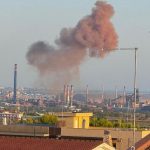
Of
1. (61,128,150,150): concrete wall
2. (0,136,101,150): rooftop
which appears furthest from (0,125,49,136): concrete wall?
(0,136,101,150): rooftop

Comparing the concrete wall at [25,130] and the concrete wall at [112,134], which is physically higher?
the concrete wall at [25,130]

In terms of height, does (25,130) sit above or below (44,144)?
below

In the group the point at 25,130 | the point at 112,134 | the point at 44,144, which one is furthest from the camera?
the point at 25,130

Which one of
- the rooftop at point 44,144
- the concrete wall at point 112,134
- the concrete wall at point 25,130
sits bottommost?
the concrete wall at point 112,134

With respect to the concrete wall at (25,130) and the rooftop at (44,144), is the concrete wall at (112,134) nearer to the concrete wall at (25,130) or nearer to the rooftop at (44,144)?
the concrete wall at (25,130)

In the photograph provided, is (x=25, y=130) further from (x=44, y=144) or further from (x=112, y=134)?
(x=44, y=144)

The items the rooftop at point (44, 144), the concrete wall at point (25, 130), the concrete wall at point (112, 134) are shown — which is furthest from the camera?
the concrete wall at point (112, 134)

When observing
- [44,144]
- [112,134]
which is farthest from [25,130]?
[44,144]

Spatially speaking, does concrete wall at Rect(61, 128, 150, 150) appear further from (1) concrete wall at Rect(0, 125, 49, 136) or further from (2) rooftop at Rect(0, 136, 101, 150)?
(2) rooftop at Rect(0, 136, 101, 150)

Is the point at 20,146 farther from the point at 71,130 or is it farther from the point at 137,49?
the point at 71,130

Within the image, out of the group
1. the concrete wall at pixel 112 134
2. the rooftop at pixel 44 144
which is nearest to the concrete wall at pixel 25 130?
the concrete wall at pixel 112 134

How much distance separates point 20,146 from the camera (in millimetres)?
36906

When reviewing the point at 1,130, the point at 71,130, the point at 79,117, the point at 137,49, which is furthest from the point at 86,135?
the point at 137,49

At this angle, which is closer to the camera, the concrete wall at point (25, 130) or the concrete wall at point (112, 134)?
the concrete wall at point (25, 130)
